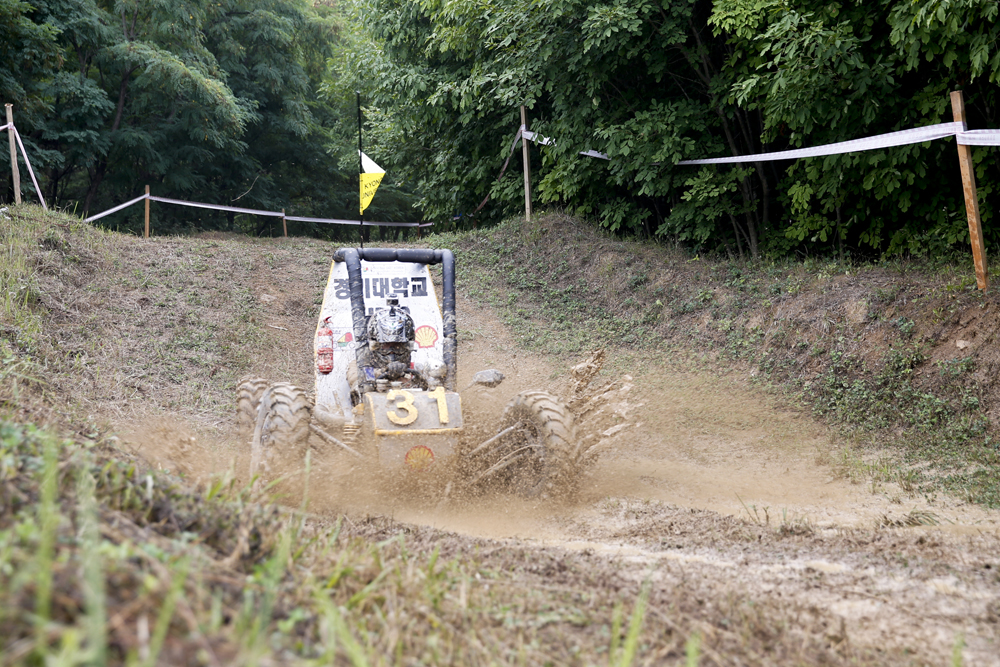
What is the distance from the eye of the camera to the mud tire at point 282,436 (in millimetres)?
5117

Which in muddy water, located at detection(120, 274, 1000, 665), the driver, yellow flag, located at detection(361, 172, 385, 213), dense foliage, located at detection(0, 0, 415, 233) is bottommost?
muddy water, located at detection(120, 274, 1000, 665)

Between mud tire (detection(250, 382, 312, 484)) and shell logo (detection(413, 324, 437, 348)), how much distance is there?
1.34m

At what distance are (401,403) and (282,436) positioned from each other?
2.85 ft

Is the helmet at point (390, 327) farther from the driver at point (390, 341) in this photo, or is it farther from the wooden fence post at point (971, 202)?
the wooden fence post at point (971, 202)

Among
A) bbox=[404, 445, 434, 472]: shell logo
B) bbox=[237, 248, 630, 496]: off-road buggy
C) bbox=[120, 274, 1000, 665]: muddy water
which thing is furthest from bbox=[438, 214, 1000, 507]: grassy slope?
bbox=[404, 445, 434, 472]: shell logo

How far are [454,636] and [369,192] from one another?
558 centimetres

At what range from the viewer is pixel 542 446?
5434mm

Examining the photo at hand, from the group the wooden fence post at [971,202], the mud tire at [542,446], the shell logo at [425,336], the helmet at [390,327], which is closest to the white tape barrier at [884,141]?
the wooden fence post at [971,202]

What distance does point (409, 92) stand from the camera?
50.2 ft

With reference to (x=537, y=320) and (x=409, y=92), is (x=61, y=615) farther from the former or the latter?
(x=409, y=92)

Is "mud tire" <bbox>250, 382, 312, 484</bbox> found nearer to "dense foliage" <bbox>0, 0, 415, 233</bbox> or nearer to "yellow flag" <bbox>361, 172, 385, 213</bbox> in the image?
"yellow flag" <bbox>361, 172, 385, 213</bbox>

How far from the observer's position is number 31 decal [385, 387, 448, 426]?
17.3ft

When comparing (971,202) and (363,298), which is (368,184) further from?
(971,202)

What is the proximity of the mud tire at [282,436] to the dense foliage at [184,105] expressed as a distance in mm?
12465
